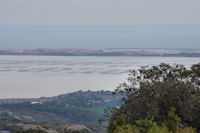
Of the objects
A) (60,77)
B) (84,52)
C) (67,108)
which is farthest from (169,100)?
(84,52)

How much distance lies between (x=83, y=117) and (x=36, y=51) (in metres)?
37.5

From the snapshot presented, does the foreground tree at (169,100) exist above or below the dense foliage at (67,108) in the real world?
above

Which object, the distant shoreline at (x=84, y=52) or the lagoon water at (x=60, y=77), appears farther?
the distant shoreline at (x=84, y=52)

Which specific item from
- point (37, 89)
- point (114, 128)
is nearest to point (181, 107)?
point (114, 128)

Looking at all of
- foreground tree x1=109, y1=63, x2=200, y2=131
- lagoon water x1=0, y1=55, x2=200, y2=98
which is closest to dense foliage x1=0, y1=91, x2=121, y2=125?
lagoon water x1=0, y1=55, x2=200, y2=98

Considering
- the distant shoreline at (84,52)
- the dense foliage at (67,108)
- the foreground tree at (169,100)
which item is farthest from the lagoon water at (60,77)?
the foreground tree at (169,100)

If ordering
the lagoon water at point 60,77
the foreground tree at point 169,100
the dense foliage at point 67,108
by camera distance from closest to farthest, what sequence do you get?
the foreground tree at point 169,100
the dense foliage at point 67,108
the lagoon water at point 60,77

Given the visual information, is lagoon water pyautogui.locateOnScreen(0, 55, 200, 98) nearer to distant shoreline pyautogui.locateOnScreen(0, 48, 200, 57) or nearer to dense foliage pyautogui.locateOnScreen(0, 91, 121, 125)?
dense foliage pyautogui.locateOnScreen(0, 91, 121, 125)

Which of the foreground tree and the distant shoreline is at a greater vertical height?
the foreground tree

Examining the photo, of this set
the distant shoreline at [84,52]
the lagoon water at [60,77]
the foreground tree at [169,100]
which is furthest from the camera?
the distant shoreline at [84,52]

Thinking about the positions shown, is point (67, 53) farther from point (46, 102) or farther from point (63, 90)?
point (46, 102)

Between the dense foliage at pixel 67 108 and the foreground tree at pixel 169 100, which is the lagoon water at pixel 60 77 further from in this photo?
the foreground tree at pixel 169 100

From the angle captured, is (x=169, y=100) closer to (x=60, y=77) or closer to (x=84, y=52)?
(x=60, y=77)

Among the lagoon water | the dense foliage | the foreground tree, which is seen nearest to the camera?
the foreground tree
